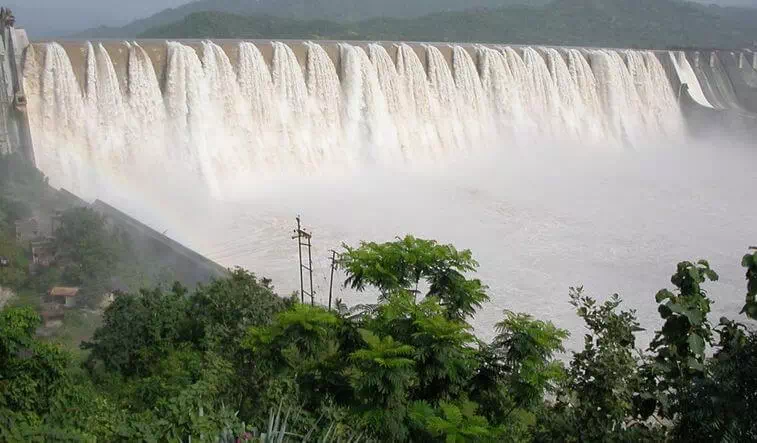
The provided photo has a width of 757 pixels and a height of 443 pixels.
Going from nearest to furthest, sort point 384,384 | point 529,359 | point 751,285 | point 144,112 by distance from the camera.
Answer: point 751,285 < point 384,384 < point 529,359 < point 144,112

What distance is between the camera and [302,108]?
64.7ft

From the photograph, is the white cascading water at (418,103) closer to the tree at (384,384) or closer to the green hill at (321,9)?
the tree at (384,384)

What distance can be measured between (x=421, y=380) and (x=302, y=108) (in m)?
15.3

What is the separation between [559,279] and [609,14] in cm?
6927

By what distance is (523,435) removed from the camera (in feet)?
17.7

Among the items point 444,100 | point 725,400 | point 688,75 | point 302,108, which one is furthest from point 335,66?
point 725,400

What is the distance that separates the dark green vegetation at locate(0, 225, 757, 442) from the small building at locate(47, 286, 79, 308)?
4358 millimetres

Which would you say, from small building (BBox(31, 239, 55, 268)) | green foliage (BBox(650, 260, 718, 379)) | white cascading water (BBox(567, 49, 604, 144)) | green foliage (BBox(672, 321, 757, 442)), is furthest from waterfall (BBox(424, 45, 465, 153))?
green foliage (BBox(672, 321, 757, 442))

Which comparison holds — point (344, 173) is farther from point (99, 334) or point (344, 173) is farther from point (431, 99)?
point (99, 334)

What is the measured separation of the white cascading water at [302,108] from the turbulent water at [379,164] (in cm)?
4

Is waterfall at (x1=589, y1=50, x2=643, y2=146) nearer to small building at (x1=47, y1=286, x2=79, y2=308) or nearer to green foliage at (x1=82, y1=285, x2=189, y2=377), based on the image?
small building at (x1=47, y1=286, x2=79, y2=308)

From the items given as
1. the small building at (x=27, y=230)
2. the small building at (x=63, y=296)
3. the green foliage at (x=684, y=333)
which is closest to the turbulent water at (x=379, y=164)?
the small building at (x=27, y=230)

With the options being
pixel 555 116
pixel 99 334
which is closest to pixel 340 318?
pixel 99 334

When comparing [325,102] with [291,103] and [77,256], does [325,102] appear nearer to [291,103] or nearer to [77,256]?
[291,103]
